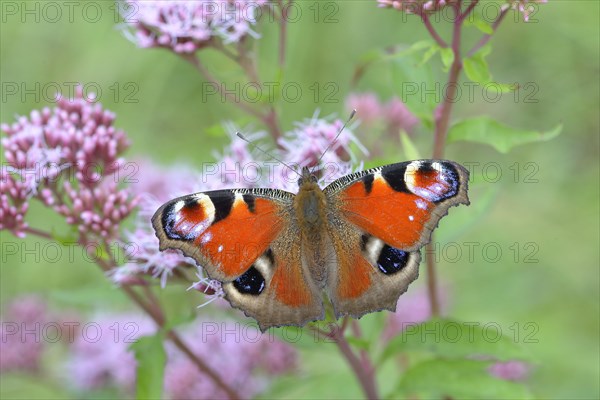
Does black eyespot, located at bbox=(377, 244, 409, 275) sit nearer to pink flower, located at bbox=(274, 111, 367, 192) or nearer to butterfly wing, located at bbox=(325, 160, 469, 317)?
butterfly wing, located at bbox=(325, 160, 469, 317)

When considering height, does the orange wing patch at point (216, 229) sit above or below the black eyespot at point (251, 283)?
above

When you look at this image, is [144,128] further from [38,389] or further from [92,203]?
[92,203]

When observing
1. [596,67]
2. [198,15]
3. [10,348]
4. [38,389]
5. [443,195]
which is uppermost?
[198,15]

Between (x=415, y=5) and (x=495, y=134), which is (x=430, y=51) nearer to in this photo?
(x=415, y=5)

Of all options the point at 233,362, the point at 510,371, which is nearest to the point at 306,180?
the point at 233,362

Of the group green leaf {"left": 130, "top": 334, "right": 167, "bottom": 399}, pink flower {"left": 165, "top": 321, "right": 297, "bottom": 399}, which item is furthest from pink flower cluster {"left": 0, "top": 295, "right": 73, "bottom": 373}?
green leaf {"left": 130, "top": 334, "right": 167, "bottom": 399}

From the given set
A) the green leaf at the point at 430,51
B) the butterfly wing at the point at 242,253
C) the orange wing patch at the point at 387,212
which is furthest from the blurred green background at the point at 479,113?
the butterfly wing at the point at 242,253

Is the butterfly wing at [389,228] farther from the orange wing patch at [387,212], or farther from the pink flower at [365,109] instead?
the pink flower at [365,109]

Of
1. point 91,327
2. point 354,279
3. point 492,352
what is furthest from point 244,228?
point 91,327
